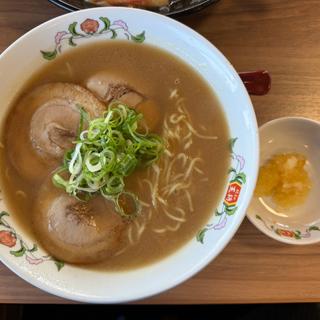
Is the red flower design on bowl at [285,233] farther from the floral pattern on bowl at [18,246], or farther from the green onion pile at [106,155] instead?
the floral pattern on bowl at [18,246]

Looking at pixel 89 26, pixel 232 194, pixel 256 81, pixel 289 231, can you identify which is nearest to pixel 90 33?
pixel 89 26

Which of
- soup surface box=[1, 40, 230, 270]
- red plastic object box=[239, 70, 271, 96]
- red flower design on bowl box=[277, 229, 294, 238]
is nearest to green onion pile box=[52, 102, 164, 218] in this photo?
soup surface box=[1, 40, 230, 270]

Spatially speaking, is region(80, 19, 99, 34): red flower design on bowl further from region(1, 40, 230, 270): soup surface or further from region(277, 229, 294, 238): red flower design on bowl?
region(277, 229, 294, 238): red flower design on bowl

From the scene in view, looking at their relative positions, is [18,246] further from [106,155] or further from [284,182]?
[284,182]

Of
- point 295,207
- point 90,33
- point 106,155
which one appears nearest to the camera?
point 106,155

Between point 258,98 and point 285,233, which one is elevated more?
point 258,98
